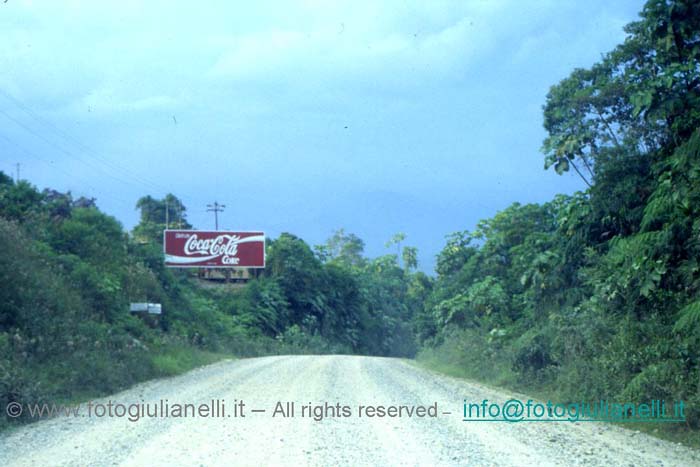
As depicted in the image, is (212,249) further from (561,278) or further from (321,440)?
(321,440)

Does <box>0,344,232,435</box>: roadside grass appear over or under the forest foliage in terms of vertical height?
under

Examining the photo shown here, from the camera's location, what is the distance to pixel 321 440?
896 centimetres

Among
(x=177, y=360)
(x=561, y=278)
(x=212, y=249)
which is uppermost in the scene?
(x=212, y=249)

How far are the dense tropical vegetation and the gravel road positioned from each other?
1.81 meters

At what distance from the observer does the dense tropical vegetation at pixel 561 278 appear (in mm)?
12141

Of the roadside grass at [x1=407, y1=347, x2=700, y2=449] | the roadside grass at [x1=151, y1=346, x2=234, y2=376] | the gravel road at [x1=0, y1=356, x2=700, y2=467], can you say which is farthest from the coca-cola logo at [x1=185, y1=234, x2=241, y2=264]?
the gravel road at [x1=0, y1=356, x2=700, y2=467]

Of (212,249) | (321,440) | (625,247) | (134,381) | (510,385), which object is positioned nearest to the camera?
(321,440)

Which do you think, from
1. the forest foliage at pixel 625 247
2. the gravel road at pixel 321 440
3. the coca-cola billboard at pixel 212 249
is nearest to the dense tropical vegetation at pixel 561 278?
the forest foliage at pixel 625 247

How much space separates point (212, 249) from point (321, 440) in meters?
37.9

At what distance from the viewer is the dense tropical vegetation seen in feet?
39.8

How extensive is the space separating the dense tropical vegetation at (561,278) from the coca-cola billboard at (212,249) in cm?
1227

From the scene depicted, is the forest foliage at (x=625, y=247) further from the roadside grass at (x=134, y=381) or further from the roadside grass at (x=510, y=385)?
the roadside grass at (x=134, y=381)

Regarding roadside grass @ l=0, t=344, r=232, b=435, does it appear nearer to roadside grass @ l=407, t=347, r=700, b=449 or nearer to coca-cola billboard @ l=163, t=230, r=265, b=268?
roadside grass @ l=407, t=347, r=700, b=449

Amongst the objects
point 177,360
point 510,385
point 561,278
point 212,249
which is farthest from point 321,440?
point 212,249
